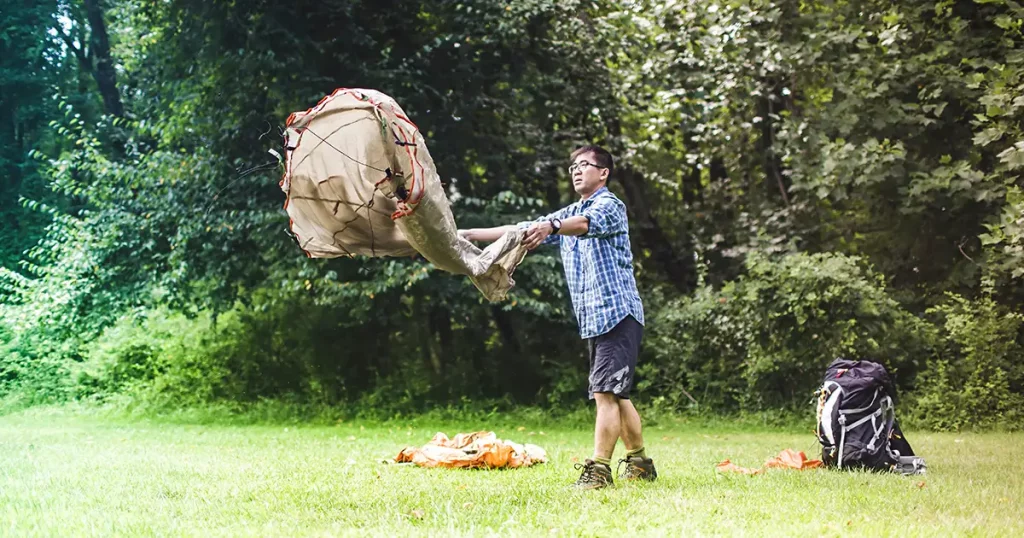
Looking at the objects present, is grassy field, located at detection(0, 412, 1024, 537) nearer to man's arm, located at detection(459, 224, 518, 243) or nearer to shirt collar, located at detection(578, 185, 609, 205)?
man's arm, located at detection(459, 224, 518, 243)

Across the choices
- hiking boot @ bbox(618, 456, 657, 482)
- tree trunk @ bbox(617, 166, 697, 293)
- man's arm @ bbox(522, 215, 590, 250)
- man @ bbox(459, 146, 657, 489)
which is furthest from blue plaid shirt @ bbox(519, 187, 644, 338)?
tree trunk @ bbox(617, 166, 697, 293)

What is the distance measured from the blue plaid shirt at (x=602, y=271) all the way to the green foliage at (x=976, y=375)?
7.64 m

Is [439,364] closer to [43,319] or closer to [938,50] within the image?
[43,319]

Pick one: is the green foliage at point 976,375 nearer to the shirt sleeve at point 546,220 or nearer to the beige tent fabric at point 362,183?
the shirt sleeve at point 546,220

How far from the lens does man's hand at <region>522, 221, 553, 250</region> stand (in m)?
5.04

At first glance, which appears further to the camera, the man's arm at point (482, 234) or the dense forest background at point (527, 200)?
the dense forest background at point (527, 200)

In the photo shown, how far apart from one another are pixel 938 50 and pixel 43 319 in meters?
13.2

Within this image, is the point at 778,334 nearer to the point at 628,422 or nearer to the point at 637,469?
the point at 637,469

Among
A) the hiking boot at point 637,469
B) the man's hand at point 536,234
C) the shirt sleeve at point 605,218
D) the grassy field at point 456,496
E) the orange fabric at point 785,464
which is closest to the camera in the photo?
the grassy field at point 456,496

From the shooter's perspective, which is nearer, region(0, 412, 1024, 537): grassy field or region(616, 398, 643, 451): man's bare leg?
region(0, 412, 1024, 537): grassy field

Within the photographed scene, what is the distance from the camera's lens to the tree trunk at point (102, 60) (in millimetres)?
16719

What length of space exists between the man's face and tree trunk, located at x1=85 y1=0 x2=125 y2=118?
1318cm

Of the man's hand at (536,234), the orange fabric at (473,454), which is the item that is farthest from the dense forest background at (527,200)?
the man's hand at (536,234)

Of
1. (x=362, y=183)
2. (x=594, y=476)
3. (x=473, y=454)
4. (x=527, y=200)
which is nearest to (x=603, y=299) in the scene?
(x=594, y=476)
